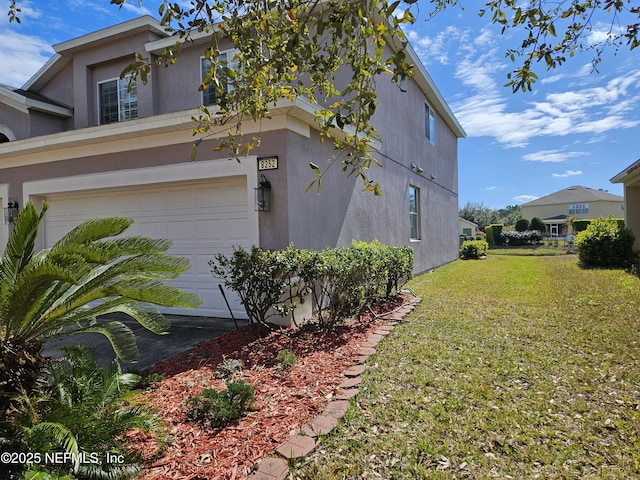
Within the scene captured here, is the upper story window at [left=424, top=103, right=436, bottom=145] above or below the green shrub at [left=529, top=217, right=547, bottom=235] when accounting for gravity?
above

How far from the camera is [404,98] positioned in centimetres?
1239

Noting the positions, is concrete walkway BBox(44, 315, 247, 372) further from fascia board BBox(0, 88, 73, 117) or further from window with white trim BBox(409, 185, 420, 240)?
window with white trim BBox(409, 185, 420, 240)

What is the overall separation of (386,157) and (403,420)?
8366 millimetres

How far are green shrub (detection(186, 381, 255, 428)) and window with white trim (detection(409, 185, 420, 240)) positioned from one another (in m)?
10.3

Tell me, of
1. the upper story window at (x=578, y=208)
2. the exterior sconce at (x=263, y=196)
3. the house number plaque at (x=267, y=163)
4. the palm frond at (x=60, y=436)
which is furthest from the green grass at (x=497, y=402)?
the upper story window at (x=578, y=208)

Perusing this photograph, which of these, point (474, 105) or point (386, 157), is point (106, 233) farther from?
point (474, 105)

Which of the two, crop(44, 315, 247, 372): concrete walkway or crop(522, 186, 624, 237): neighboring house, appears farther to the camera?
crop(522, 186, 624, 237): neighboring house

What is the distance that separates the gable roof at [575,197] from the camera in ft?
153

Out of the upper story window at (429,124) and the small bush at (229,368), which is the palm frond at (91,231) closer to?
the small bush at (229,368)

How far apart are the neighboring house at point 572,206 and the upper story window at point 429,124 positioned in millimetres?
35122

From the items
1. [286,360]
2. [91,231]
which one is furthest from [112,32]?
[286,360]

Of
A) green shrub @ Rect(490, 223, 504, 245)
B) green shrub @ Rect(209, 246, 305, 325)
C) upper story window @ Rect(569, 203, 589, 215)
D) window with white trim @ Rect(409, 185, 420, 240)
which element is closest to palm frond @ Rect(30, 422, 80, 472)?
green shrub @ Rect(209, 246, 305, 325)

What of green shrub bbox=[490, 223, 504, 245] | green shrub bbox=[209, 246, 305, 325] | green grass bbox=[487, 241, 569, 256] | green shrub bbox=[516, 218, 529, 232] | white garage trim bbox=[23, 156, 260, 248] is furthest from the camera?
green shrub bbox=[516, 218, 529, 232]

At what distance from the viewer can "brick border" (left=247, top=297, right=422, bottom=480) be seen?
2.57m
